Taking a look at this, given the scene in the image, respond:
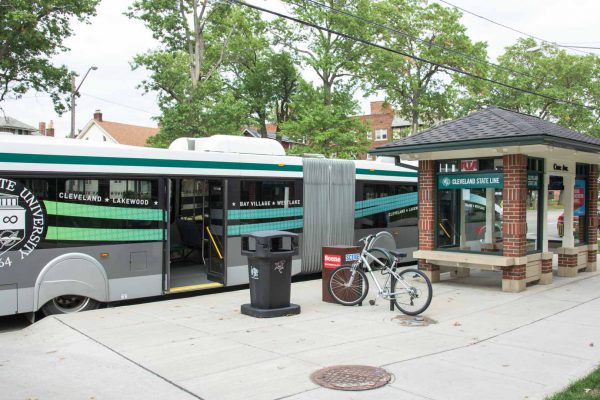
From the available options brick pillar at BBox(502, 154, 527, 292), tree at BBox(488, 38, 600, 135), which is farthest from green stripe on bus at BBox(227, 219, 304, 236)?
tree at BBox(488, 38, 600, 135)

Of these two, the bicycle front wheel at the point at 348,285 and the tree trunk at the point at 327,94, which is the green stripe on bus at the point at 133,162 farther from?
the tree trunk at the point at 327,94

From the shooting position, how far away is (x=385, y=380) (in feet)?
18.0

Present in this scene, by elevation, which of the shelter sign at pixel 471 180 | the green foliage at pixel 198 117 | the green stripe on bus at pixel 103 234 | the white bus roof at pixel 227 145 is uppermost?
the green foliage at pixel 198 117

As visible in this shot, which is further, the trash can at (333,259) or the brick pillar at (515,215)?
the brick pillar at (515,215)

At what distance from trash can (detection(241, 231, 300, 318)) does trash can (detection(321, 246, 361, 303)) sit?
1156 mm

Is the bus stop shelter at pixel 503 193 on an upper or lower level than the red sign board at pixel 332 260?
upper

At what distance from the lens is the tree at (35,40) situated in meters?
20.5

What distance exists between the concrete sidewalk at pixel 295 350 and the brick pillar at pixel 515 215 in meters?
0.87

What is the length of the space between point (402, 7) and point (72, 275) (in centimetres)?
3424

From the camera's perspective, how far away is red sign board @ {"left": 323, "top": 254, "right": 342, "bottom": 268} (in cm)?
978

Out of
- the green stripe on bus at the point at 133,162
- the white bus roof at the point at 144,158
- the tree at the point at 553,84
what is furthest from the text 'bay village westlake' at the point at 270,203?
the tree at the point at 553,84

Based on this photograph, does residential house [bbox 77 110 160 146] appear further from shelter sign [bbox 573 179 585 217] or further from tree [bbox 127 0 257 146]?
shelter sign [bbox 573 179 585 217]

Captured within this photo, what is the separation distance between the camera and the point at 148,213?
9.78 metres

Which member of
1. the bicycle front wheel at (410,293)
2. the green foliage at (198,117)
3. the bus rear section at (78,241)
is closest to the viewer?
the bus rear section at (78,241)
